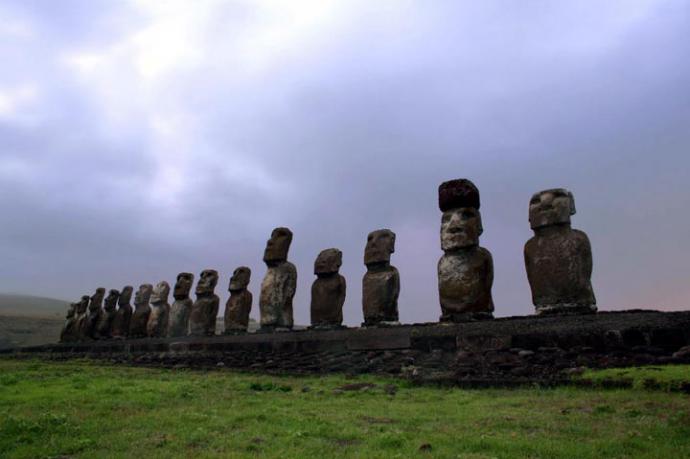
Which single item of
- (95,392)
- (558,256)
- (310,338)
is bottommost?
(95,392)

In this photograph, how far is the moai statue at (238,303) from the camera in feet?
52.6

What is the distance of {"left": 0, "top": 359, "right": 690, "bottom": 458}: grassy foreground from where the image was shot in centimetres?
390

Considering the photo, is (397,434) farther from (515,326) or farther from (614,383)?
(515,326)

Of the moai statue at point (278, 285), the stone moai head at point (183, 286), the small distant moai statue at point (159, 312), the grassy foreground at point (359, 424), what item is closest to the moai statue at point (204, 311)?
the stone moai head at point (183, 286)

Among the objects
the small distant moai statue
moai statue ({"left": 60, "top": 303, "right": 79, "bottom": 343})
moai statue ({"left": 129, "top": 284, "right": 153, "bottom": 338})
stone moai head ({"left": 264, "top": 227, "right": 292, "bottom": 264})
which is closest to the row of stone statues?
stone moai head ({"left": 264, "top": 227, "right": 292, "bottom": 264})

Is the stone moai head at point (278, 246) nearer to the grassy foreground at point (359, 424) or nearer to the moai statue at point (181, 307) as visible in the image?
the moai statue at point (181, 307)

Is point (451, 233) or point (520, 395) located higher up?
point (451, 233)

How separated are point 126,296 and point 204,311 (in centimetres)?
807

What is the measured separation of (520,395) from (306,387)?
3.11m

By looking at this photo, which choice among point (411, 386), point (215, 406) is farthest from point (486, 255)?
point (215, 406)

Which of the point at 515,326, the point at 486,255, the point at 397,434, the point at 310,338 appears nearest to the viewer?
the point at 397,434

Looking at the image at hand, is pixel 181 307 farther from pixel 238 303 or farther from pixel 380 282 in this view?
pixel 380 282

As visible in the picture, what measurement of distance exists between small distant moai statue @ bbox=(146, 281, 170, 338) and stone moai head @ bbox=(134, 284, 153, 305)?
988mm

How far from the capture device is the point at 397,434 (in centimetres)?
431
